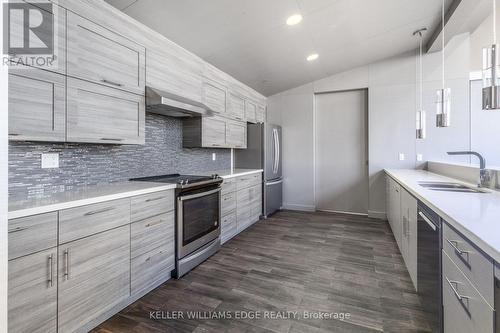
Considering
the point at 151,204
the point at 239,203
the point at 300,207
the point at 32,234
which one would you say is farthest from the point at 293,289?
the point at 300,207

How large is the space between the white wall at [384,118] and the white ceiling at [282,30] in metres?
0.39

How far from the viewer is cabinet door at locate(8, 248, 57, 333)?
4.15 ft

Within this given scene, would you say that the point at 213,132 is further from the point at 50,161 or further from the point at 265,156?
the point at 50,161

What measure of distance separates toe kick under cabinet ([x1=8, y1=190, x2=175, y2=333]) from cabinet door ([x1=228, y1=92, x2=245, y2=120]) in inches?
83.4

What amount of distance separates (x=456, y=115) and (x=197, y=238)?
4496 millimetres

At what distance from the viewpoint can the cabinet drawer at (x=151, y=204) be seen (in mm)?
1970

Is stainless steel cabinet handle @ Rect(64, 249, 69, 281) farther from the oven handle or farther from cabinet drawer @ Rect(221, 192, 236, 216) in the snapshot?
cabinet drawer @ Rect(221, 192, 236, 216)

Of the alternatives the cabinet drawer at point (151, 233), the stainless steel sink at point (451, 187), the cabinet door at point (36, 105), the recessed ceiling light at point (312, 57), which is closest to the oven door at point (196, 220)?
the cabinet drawer at point (151, 233)

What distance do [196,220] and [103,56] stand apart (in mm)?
1702

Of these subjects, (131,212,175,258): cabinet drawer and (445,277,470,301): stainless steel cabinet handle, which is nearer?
(445,277,470,301): stainless steel cabinet handle

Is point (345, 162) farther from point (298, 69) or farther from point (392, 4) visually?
point (392, 4)

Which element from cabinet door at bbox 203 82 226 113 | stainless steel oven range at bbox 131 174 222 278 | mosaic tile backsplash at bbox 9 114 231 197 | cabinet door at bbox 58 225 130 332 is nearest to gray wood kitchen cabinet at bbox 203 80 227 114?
cabinet door at bbox 203 82 226 113

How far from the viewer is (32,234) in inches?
52.5

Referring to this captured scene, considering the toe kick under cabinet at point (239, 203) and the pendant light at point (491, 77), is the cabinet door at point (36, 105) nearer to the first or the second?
the toe kick under cabinet at point (239, 203)
